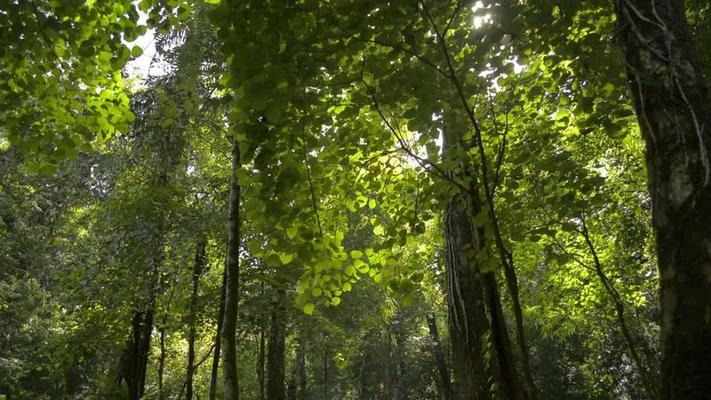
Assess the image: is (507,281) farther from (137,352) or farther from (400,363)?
(400,363)

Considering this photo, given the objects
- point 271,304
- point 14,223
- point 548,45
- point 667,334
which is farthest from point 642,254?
point 14,223

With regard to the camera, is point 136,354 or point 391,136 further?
point 136,354

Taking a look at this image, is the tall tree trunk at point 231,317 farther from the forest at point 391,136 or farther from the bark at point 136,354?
the bark at point 136,354

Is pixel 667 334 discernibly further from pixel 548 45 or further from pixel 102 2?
pixel 102 2

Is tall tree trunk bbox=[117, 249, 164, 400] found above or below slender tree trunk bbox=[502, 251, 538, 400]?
above

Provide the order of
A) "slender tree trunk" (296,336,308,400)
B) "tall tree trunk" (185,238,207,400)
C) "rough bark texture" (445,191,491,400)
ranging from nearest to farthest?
"rough bark texture" (445,191,491,400) < "tall tree trunk" (185,238,207,400) < "slender tree trunk" (296,336,308,400)

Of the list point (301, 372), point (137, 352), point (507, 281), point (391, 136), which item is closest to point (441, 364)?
point (301, 372)

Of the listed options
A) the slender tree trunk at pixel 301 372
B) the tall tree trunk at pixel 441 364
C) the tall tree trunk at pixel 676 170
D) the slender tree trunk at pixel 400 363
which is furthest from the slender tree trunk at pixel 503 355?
the slender tree trunk at pixel 400 363

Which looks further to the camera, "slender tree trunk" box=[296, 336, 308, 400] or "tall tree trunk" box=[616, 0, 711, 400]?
"slender tree trunk" box=[296, 336, 308, 400]

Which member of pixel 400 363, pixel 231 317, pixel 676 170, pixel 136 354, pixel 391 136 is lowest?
pixel 676 170

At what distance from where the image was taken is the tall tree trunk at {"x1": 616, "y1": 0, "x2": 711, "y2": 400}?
139 cm

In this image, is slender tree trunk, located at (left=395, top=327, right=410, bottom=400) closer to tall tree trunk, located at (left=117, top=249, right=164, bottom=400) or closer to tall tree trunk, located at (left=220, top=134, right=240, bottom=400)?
tall tree trunk, located at (left=117, top=249, right=164, bottom=400)

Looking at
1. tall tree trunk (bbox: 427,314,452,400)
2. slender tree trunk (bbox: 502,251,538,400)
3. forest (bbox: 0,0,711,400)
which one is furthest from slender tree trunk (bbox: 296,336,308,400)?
slender tree trunk (bbox: 502,251,538,400)

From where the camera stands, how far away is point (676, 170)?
1.61 meters
